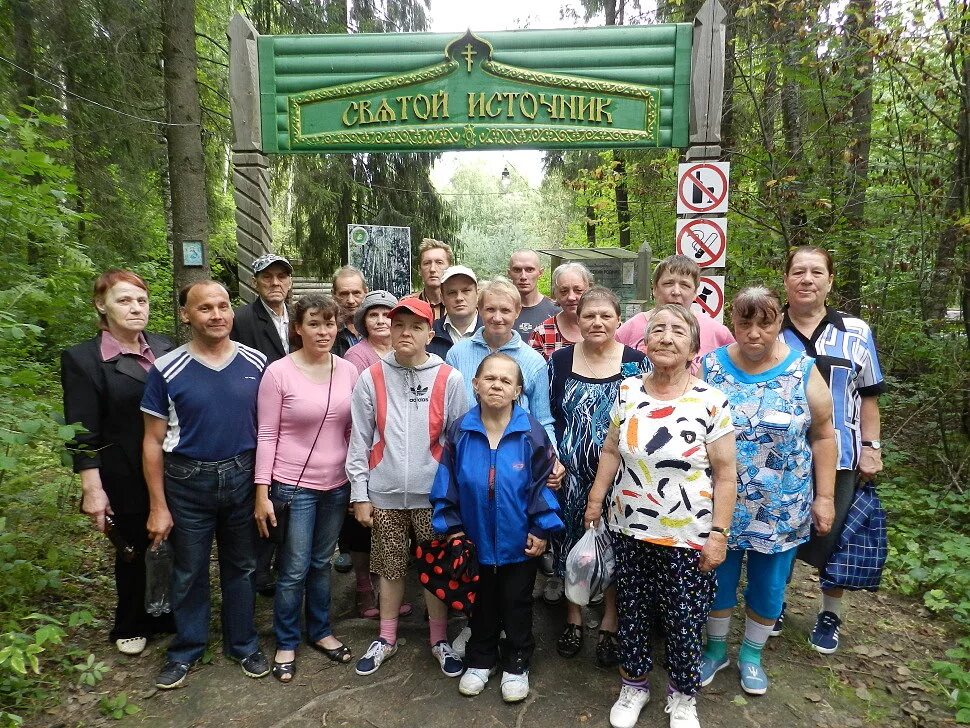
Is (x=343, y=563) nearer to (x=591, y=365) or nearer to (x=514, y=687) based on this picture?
(x=514, y=687)

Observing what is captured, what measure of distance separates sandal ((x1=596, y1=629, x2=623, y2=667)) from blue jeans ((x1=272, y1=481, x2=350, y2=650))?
61.8 inches

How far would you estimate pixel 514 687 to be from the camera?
2.99 meters

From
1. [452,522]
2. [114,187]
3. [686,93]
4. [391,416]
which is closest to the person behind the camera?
[452,522]

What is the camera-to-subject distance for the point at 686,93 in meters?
5.01

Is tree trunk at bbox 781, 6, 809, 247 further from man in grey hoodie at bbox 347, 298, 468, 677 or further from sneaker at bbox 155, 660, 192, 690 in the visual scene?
sneaker at bbox 155, 660, 192, 690

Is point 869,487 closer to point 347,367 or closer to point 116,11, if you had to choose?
point 347,367

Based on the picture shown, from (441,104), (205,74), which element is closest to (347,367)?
(441,104)

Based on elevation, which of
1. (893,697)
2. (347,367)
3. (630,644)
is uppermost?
(347,367)

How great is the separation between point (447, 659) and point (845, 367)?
8.64 ft

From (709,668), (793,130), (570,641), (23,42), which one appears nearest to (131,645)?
(570,641)

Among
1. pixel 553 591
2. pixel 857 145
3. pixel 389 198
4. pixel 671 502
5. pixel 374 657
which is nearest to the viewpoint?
pixel 671 502

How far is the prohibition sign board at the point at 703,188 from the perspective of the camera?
16.3ft

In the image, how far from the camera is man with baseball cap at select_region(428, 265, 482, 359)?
3908 mm

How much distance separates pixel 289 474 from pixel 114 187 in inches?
301
